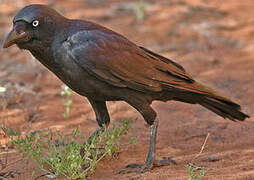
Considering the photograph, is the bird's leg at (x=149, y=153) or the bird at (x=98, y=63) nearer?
the bird at (x=98, y=63)

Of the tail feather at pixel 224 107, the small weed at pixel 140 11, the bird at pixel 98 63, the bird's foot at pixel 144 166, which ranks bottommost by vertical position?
the bird's foot at pixel 144 166

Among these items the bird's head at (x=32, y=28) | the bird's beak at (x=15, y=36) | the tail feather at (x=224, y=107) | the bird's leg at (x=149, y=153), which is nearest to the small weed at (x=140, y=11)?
the tail feather at (x=224, y=107)

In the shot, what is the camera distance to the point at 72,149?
3.24 m

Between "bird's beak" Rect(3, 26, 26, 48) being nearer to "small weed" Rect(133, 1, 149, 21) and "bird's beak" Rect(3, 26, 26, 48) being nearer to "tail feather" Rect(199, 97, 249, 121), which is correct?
"tail feather" Rect(199, 97, 249, 121)

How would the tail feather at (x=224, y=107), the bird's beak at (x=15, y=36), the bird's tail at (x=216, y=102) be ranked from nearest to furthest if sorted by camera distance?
1. the bird's beak at (x=15, y=36)
2. the bird's tail at (x=216, y=102)
3. the tail feather at (x=224, y=107)

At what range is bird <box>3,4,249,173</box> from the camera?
3500mm

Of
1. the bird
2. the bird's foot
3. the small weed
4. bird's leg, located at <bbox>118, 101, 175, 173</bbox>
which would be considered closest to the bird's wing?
the bird

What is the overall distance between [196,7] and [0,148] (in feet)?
19.9

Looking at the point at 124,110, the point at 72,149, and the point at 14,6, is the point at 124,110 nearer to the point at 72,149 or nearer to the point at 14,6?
the point at 72,149

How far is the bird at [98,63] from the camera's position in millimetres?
3500

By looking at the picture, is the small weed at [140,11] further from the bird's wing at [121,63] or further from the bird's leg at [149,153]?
the bird's leg at [149,153]

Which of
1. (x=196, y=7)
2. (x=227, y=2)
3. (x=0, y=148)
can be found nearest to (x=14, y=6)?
(x=196, y=7)

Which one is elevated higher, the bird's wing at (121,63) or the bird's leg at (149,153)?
the bird's wing at (121,63)

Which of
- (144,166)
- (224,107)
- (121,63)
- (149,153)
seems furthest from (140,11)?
(144,166)
